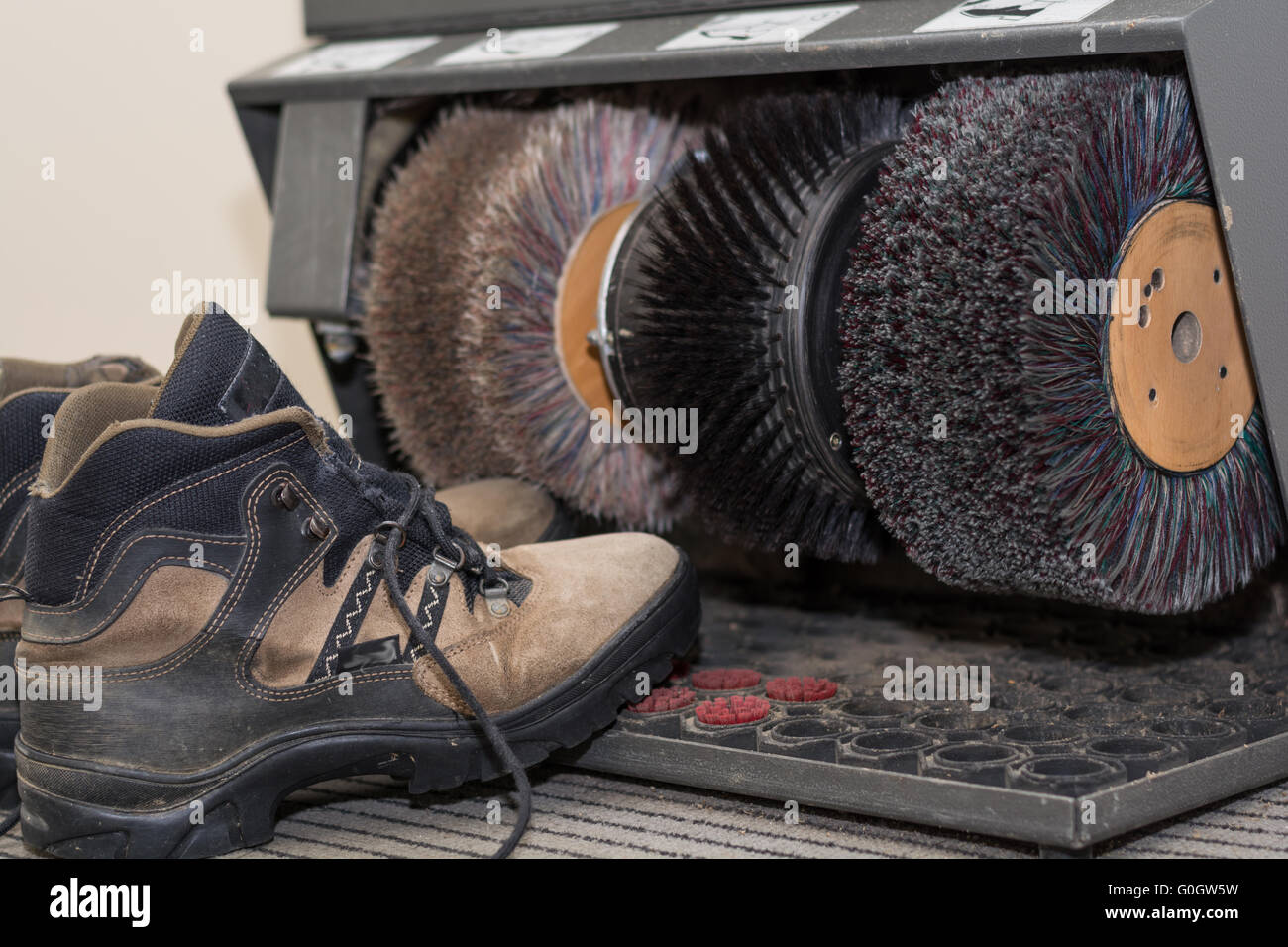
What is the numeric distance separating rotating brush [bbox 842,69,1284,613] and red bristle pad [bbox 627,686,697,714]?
0.19m

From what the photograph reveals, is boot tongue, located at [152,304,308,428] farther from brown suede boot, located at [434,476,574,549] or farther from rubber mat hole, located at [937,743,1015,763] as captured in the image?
rubber mat hole, located at [937,743,1015,763]

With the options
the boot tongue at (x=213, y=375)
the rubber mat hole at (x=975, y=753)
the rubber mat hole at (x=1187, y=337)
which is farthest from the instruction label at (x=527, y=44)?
the rubber mat hole at (x=975, y=753)

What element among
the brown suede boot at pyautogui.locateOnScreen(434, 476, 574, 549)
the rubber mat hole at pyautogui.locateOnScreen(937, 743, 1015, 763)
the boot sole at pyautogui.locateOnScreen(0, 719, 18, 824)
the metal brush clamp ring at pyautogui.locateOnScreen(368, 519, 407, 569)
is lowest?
the boot sole at pyautogui.locateOnScreen(0, 719, 18, 824)

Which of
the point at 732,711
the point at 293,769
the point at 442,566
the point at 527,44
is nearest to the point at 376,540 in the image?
the point at 442,566

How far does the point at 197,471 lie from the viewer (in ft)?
2.59

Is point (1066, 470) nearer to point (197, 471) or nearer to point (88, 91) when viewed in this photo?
point (197, 471)

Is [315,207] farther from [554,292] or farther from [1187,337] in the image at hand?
[1187,337]

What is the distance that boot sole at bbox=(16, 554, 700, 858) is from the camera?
801 mm

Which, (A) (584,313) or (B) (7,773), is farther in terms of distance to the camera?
(A) (584,313)

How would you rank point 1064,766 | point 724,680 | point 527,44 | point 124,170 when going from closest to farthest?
point 1064,766
point 724,680
point 527,44
point 124,170

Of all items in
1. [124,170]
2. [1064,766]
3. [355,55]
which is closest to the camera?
[1064,766]

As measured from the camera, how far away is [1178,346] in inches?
34.6

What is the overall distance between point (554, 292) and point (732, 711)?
0.42 m

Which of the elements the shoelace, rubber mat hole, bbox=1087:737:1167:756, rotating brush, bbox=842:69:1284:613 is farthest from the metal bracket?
rubber mat hole, bbox=1087:737:1167:756
